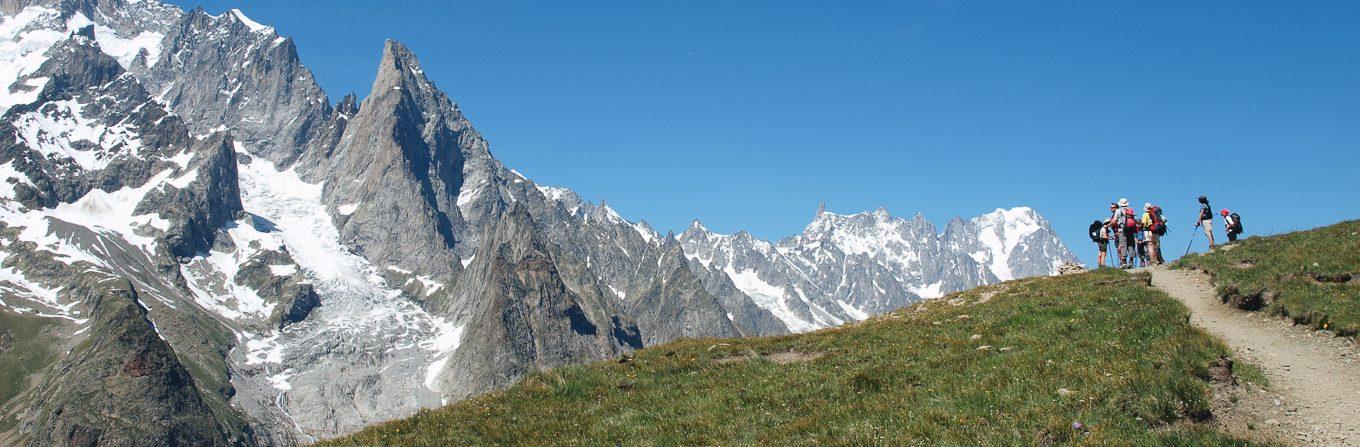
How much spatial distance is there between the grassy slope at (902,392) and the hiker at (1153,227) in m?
15.1

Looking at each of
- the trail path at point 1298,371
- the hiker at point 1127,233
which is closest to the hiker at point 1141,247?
the hiker at point 1127,233

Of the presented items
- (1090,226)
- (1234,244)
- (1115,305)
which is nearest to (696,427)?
(1115,305)

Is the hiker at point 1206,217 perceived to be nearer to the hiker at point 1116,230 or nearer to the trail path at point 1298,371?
the hiker at point 1116,230

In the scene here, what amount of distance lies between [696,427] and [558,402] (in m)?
5.25

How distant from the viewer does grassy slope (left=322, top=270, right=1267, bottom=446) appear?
16016 millimetres

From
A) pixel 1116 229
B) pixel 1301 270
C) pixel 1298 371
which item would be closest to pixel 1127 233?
pixel 1116 229

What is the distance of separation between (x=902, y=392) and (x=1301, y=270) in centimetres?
1710

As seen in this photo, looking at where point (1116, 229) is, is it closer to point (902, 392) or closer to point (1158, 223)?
point (1158, 223)

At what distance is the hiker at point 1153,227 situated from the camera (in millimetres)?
42812

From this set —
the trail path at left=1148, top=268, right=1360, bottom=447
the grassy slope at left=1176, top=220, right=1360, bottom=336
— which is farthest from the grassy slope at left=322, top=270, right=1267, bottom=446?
the grassy slope at left=1176, top=220, right=1360, bottom=336

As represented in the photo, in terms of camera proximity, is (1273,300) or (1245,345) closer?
(1245,345)

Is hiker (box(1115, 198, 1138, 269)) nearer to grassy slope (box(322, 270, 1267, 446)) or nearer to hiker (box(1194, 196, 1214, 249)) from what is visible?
hiker (box(1194, 196, 1214, 249))

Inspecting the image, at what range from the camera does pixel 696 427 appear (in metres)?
19.2

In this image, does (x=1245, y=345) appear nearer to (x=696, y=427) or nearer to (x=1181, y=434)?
(x=1181, y=434)
